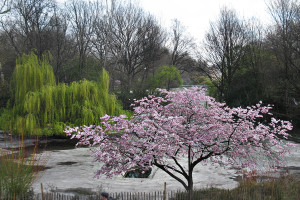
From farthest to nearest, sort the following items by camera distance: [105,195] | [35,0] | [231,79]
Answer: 1. [231,79]
2. [35,0]
3. [105,195]

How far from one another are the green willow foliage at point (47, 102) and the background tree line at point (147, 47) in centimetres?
282

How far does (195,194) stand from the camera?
6711mm

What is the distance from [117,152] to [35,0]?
22594 millimetres

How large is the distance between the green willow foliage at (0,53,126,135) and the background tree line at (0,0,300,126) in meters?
2.82

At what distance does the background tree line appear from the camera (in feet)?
73.5

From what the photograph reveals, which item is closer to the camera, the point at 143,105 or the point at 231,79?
the point at 143,105

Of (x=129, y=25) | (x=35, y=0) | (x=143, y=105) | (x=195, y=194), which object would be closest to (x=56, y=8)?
(x=35, y=0)

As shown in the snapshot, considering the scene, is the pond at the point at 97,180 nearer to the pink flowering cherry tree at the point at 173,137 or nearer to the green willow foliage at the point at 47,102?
the pink flowering cherry tree at the point at 173,137

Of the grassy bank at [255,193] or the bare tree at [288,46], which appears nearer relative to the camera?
the grassy bank at [255,193]

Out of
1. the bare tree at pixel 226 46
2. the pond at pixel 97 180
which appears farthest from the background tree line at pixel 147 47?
the pond at pixel 97 180

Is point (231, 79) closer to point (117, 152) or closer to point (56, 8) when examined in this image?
point (56, 8)

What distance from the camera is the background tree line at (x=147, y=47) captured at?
2239cm

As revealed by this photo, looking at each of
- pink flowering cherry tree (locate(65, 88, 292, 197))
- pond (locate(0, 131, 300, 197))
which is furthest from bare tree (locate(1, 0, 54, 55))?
pink flowering cherry tree (locate(65, 88, 292, 197))

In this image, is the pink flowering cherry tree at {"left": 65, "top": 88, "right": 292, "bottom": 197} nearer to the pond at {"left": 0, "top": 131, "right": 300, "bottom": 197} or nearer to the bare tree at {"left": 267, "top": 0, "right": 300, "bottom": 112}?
the pond at {"left": 0, "top": 131, "right": 300, "bottom": 197}
